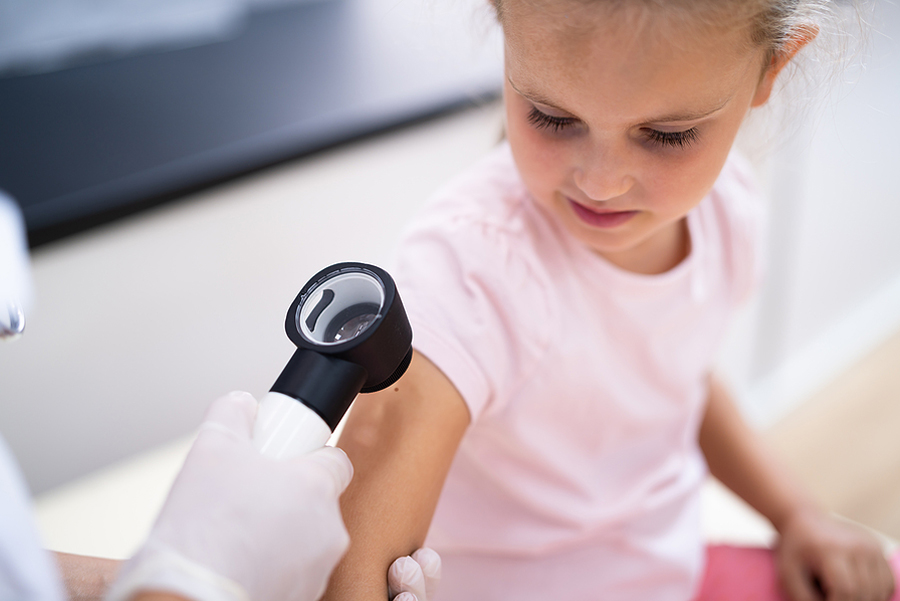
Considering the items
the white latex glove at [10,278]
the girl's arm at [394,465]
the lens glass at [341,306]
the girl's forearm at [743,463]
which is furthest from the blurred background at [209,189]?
the lens glass at [341,306]

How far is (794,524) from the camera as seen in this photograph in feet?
3.18

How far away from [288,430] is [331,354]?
49 mm

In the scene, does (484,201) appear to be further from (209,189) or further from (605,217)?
(209,189)

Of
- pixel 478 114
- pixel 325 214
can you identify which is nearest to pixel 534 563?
pixel 325 214

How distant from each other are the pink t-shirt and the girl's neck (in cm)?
2

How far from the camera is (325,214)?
156 cm

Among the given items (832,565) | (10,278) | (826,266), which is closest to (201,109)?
(10,278)

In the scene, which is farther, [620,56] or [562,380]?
[562,380]

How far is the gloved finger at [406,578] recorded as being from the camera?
0.56 metres

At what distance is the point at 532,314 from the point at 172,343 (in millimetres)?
1006

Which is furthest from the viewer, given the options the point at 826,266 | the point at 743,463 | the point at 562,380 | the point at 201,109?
the point at 826,266

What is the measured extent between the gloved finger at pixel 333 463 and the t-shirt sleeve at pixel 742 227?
2.05 ft

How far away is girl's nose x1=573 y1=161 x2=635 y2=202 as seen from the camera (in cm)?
58

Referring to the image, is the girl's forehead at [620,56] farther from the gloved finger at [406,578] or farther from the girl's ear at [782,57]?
the gloved finger at [406,578]
